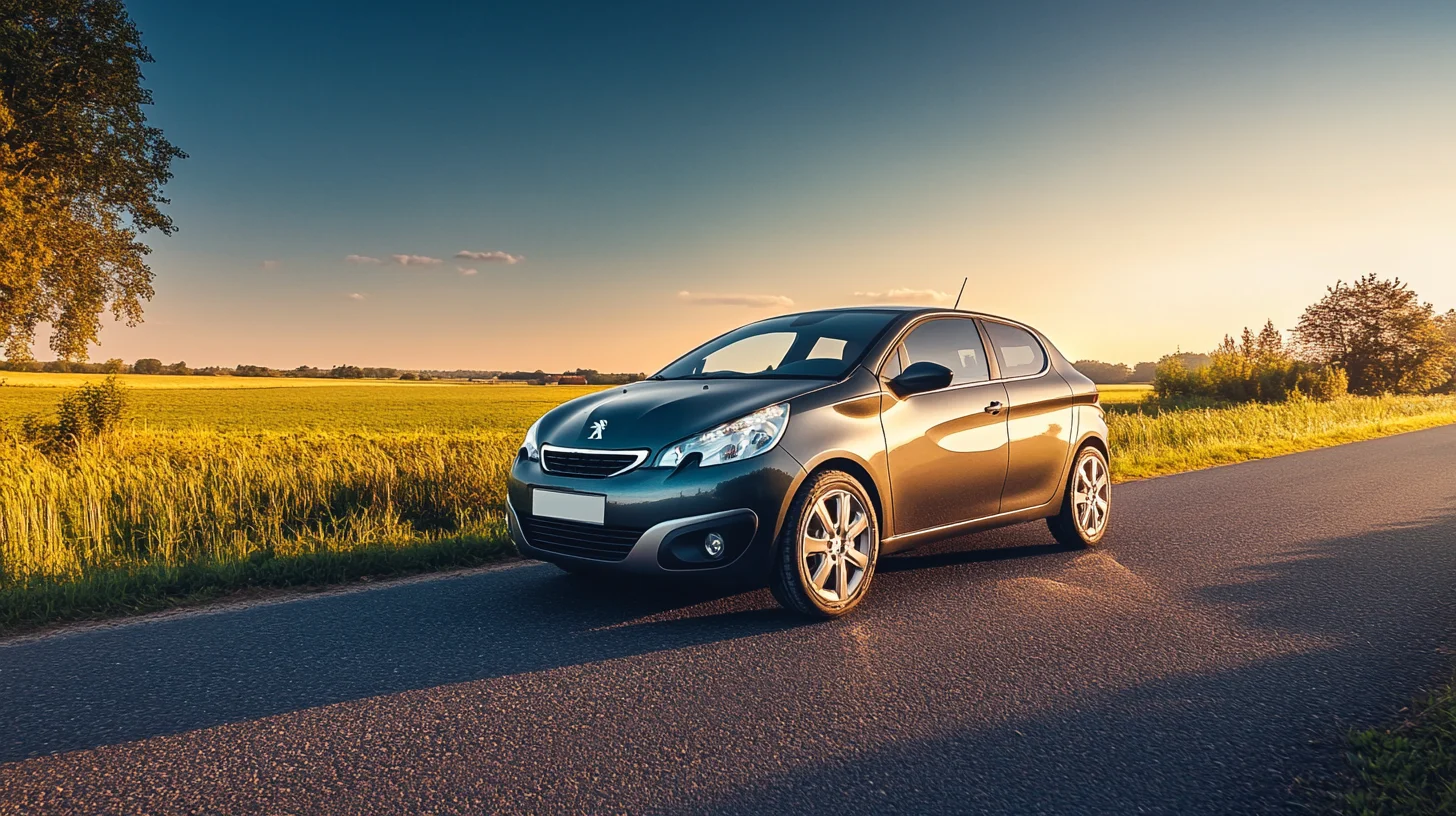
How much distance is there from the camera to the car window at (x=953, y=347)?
560 cm

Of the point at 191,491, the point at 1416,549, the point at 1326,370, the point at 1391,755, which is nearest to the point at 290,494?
the point at 191,491

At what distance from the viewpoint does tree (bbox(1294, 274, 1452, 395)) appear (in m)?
57.8

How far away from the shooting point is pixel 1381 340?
59.4 metres

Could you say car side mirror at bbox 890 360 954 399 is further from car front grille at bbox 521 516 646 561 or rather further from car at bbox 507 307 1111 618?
car front grille at bbox 521 516 646 561

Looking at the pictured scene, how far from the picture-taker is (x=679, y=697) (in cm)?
357

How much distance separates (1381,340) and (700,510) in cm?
7082

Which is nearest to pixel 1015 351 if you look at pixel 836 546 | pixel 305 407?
pixel 836 546

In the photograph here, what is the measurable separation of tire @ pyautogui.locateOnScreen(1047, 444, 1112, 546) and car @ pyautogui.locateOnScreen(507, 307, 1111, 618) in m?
0.22

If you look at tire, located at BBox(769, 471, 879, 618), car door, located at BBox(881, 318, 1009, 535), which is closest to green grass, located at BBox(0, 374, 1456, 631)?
tire, located at BBox(769, 471, 879, 618)

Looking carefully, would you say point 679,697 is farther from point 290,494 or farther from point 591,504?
point 290,494

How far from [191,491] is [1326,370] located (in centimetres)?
5080

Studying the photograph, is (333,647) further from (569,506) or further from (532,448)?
(532,448)

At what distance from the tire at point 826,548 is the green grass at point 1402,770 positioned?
7.52 feet

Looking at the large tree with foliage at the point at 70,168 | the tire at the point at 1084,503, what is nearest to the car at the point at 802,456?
the tire at the point at 1084,503
